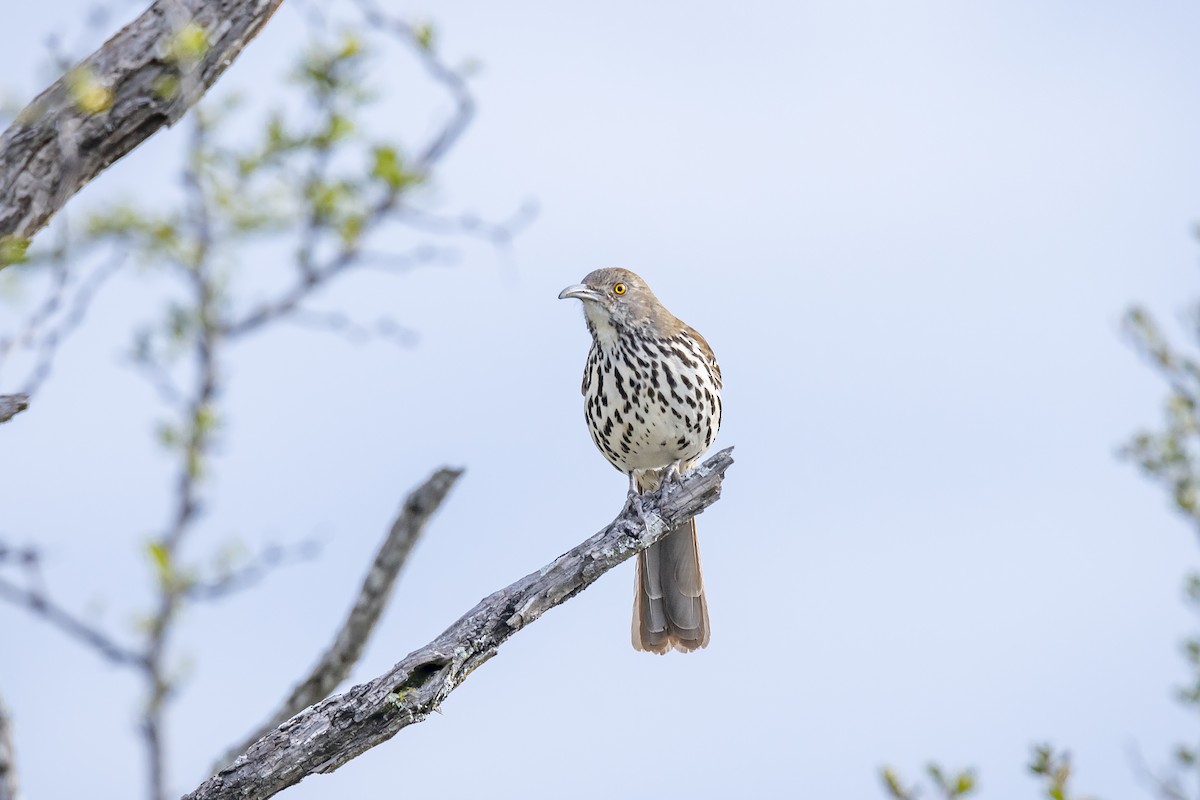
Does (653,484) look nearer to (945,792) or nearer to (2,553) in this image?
(945,792)

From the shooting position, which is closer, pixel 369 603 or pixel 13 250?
pixel 13 250

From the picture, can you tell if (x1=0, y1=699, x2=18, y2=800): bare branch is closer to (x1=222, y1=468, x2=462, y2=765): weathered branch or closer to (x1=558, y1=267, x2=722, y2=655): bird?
(x1=222, y1=468, x2=462, y2=765): weathered branch

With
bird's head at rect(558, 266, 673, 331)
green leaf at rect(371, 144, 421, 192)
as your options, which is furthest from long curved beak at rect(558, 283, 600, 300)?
green leaf at rect(371, 144, 421, 192)

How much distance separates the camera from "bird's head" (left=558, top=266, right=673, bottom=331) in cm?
655

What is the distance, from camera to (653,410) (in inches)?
246

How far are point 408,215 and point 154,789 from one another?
1.84 metres

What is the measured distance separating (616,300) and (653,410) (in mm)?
646

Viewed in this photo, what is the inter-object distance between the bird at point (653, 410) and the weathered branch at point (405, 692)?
163 centimetres

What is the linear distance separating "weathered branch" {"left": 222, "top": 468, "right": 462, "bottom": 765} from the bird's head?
5.18ft

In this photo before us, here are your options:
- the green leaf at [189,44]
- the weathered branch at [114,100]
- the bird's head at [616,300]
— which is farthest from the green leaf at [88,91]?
the bird's head at [616,300]

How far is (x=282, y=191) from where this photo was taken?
5188 millimetres

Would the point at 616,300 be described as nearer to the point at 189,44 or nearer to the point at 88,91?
the point at 189,44

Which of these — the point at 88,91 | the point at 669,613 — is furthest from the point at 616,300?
the point at 88,91

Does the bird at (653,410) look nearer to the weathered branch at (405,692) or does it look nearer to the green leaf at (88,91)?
the weathered branch at (405,692)
